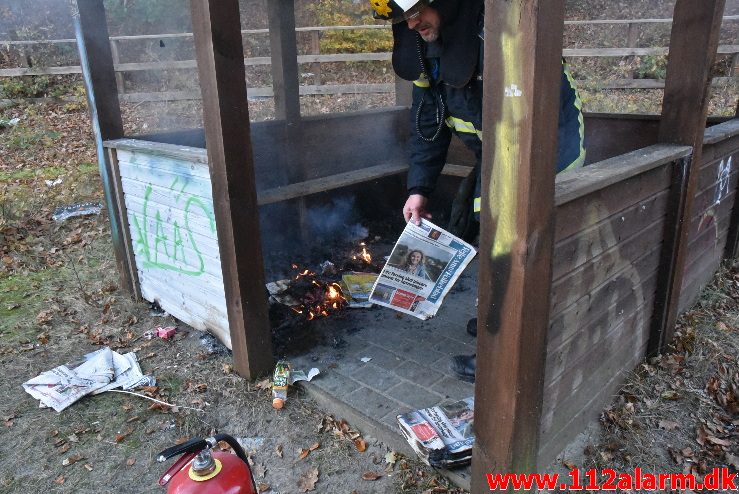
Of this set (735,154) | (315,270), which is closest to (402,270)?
(315,270)

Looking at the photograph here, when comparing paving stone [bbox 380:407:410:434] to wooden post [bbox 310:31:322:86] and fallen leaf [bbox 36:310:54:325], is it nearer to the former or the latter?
fallen leaf [bbox 36:310:54:325]

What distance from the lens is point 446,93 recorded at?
3096 mm

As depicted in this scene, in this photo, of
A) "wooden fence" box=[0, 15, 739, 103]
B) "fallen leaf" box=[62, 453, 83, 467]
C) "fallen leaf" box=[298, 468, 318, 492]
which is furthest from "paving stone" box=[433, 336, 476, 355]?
"wooden fence" box=[0, 15, 739, 103]

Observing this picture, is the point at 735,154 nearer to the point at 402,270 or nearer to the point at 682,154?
the point at 682,154

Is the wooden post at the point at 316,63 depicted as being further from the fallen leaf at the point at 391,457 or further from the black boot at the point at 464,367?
the fallen leaf at the point at 391,457

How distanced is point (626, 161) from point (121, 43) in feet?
43.2

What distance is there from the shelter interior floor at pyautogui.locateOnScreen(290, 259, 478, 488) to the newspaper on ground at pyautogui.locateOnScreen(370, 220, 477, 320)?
529 mm

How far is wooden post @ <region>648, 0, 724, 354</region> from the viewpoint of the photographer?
2939 millimetres

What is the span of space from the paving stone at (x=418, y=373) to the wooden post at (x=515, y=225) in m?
1.01

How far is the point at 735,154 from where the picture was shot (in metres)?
4.26

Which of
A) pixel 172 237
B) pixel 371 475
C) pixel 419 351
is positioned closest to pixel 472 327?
pixel 419 351

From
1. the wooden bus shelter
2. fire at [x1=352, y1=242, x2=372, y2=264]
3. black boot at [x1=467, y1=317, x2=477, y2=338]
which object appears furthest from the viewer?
fire at [x1=352, y1=242, x2=372, y2=264]

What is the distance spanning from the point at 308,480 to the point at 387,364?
1.02m

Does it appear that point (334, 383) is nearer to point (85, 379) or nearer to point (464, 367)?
point (464, 367)
